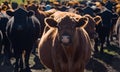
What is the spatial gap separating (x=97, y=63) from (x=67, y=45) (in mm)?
5649

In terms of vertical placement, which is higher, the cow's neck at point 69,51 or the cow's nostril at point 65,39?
the cow's nostril at point 65,39

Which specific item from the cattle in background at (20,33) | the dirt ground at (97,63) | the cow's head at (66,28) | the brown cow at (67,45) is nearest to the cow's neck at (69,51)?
the brown cow at (67,45)

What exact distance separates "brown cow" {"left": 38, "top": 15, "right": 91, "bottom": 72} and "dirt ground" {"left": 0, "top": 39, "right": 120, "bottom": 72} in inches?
136

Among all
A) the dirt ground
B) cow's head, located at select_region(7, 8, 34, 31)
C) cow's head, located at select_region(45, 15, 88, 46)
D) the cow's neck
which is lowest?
the dirt ground

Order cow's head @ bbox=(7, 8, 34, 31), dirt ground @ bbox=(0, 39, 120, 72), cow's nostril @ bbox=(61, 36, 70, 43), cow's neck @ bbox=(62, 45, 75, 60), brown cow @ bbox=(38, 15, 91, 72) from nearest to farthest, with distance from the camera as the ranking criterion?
cow's nostril @ bbox=(61, 36, 70, 43) → brown cow @ bbox=(38, 15, 91, 72) → cow's neck @ bbox=(62, 45, 75, 60) → cow's head @ bbox=(7, 8, 34, 31) → dirt ground @ bbox=(0, 39, 120, 72)

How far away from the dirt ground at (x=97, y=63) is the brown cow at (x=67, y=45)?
347 cm

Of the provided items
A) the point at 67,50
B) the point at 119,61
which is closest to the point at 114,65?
the point at 119,61

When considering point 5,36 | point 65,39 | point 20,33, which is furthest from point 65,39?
point 5,36

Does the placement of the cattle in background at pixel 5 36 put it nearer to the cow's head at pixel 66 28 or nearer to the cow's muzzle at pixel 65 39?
the cow's head at pixel 66 28

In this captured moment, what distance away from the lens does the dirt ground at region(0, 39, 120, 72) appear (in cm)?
1177

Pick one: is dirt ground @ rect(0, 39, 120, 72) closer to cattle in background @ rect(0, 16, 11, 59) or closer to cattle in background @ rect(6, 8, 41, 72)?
cattle in background @ rect(0, 16, 11, 59)

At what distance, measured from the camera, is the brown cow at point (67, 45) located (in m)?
7.18

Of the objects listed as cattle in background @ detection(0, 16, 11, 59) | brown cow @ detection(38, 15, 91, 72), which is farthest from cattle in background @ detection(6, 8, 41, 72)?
brown cow @ detection(38, 15, 91, 72)

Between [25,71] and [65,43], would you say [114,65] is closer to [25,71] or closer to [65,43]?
[25,71]
